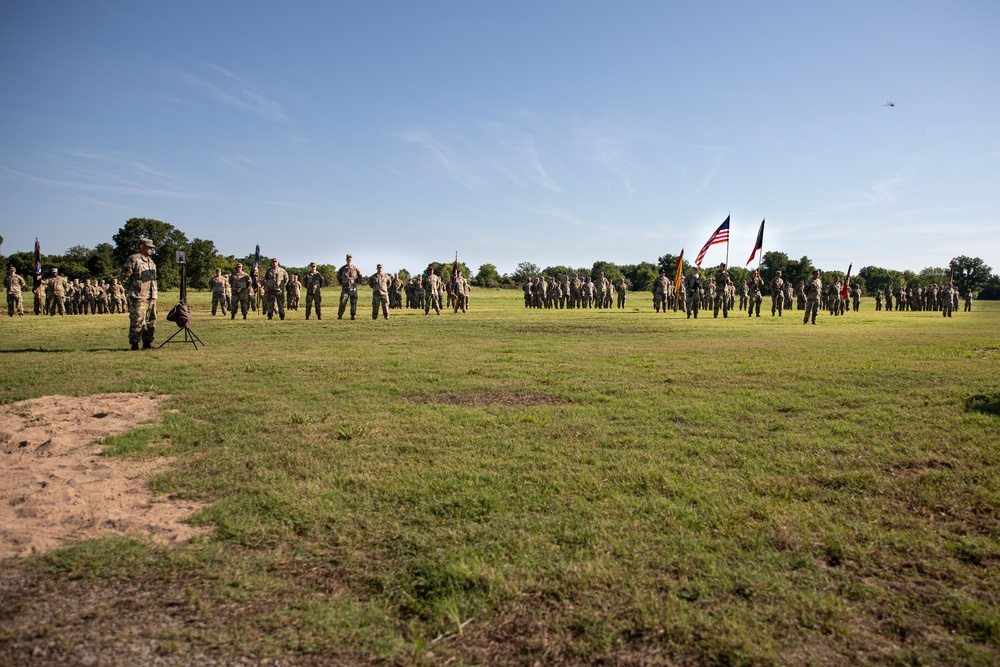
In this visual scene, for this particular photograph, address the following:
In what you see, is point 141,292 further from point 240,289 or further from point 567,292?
point 567,292

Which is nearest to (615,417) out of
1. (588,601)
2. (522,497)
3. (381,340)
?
(522,497)

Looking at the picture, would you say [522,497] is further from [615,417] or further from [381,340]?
[381,340]

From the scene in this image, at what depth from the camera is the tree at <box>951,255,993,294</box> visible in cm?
10069

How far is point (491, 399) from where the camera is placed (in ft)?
27.8

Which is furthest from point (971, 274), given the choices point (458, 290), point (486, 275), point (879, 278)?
point (458, 290)

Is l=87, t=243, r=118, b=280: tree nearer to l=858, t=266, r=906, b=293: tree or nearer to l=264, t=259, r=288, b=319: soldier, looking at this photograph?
l=264, t=259, r=288, b=319: soldier

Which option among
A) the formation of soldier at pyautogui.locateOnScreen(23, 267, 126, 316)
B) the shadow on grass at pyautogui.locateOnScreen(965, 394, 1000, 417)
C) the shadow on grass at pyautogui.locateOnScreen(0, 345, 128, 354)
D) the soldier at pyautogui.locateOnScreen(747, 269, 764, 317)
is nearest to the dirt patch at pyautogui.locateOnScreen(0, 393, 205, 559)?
the shadow on grass at pyautogui.locateOnScreen(0, 345, 128, 354)

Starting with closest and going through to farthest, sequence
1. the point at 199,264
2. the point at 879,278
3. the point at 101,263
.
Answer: the point at 199,264 → the point at 101,263 → the point at 879,278

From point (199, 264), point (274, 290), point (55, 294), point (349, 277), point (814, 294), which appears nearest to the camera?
point (349, 277)

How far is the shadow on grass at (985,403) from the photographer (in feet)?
24.7

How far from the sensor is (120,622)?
301 cm

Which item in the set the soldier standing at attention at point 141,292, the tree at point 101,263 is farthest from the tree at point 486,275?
the soldier standing at attention at point 141,292

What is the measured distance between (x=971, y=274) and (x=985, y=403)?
431 feet

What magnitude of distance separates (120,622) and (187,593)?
34 cm
